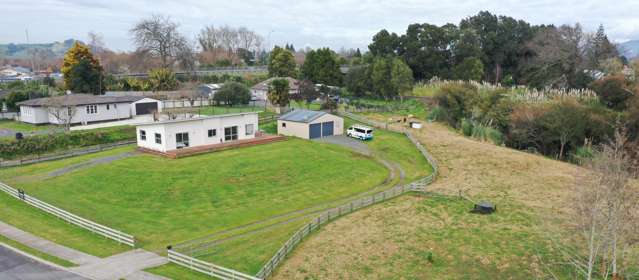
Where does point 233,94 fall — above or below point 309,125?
above

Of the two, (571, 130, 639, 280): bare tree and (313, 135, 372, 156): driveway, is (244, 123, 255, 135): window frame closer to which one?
(313, 135, 372, 156): driveway

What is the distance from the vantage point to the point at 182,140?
3994cm

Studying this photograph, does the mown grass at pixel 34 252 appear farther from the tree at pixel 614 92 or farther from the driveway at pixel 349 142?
the tree at pixel 614 92

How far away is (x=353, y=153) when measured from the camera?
140ft

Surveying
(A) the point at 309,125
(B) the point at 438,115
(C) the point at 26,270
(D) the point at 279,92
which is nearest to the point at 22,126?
(D) the point at 279,92

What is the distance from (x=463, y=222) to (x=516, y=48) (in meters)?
72.3

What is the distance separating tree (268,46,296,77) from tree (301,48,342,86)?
745 cm

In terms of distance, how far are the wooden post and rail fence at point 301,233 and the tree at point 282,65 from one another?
177 ft

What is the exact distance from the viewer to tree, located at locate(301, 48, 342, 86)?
3281 inches

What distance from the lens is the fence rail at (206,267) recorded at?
61.3 feet

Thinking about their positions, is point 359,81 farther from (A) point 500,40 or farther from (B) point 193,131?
(B) point 193,131

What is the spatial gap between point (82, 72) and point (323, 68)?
1606 inches

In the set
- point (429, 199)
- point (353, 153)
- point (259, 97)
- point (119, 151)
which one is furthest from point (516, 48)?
point (119, 151)

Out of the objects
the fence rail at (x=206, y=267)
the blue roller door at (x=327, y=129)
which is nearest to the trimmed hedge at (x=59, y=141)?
the blue roller door at (x=327, y=129)
